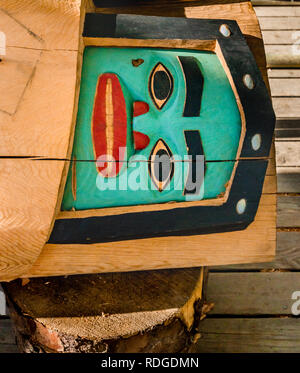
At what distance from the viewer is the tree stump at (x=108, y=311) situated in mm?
831

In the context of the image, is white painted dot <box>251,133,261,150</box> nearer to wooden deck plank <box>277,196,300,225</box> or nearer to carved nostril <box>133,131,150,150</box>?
carved nostril <box>133,131,150,150</box>

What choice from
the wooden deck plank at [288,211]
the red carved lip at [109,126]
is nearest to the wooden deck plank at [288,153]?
the wooden deck plank at [288,211]

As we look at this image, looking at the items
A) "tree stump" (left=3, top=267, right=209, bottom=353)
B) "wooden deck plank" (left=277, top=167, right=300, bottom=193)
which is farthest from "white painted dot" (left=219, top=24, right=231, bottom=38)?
"wooden deck plank" (left=277, top=167, right=300, bottom=193)

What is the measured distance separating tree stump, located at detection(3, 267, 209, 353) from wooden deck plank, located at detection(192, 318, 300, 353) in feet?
1.12

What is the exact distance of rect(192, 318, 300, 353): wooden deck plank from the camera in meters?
1.27

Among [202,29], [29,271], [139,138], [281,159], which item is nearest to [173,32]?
[202,29]

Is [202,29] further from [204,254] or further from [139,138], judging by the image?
[204,254]

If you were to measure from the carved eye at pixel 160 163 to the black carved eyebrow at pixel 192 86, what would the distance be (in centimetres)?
9

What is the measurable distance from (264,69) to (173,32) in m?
0.29

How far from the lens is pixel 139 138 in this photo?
0.81 meters

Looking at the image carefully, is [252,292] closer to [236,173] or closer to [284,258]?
[284,258]

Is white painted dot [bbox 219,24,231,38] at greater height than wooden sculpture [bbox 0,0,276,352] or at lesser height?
greater

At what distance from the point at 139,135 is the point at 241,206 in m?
0.30

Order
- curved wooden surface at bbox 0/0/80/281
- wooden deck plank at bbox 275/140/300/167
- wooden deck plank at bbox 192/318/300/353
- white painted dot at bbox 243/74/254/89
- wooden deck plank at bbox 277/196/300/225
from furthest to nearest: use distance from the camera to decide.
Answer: wooden deck plank at bbox 275/140/300/167
wooden deck plank at bbox 277/196/300/225
wooden deck plank at bbox 192/318/300/353
white painted dot at bbox 243/74/254/89
curved wooden surface at bbox 0/0/80/281
